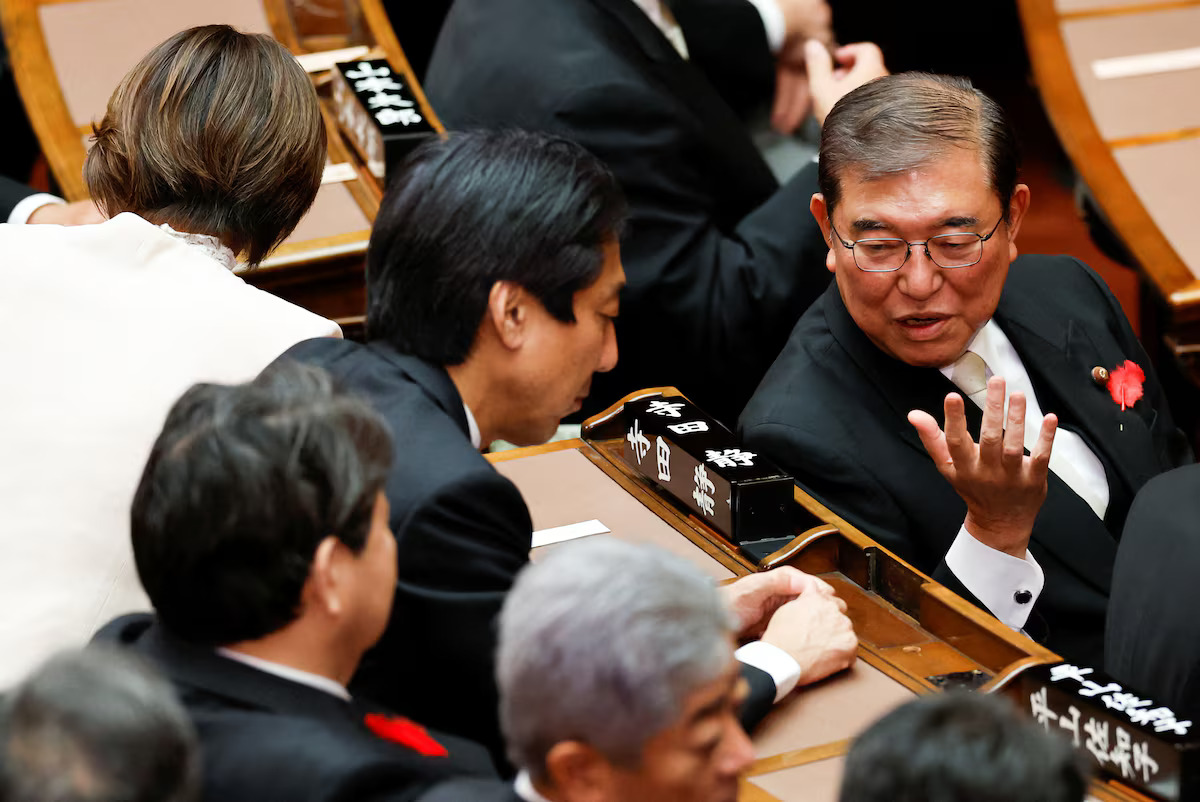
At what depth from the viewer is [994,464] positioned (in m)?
2.07

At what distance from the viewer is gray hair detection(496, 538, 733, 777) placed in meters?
1.19

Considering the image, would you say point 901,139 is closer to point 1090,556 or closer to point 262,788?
point 1090,556

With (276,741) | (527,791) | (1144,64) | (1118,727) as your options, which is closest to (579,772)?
(527,791)

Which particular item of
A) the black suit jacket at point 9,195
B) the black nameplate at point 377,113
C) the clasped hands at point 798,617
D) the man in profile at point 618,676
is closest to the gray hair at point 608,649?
the man in profile at point 618,676

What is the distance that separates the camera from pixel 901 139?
2221 mm

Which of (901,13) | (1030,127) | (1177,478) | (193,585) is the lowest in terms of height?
(1030,127)

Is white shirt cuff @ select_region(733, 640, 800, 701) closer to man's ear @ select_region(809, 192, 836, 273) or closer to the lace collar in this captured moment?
Result: man's ear @ select_region(809, 192, 836, 273)

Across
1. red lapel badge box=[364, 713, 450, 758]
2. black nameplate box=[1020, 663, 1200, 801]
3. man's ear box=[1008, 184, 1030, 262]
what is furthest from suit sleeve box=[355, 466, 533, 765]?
man's ear box=[1008, 184, 1030, 262]

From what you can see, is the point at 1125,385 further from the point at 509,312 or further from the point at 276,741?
the point at 276,741

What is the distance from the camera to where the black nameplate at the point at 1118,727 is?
151 cm

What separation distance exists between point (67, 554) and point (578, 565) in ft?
2.50

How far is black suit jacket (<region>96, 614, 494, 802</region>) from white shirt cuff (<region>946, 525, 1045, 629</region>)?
0.96 m

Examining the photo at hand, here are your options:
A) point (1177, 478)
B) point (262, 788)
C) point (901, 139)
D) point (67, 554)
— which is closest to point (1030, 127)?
point (901, 139)

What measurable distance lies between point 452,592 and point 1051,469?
3.58ft
